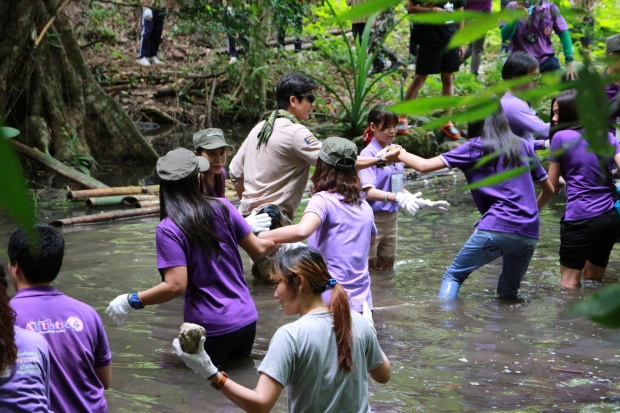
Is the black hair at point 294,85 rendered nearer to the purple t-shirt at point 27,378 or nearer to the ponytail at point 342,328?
the ponytail at point 342,328

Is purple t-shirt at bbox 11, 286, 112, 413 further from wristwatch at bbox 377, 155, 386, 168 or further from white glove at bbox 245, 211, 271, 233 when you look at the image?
wristwatch at bbox 377, 155, 386, 168

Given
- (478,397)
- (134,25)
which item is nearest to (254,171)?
(478,397)

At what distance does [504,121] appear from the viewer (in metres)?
5.99

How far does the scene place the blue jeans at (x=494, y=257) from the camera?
20.5 ft

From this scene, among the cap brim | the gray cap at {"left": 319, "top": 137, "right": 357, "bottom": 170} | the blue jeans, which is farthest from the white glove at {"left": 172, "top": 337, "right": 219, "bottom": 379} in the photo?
the blue jeans

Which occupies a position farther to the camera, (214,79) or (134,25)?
(134,25)

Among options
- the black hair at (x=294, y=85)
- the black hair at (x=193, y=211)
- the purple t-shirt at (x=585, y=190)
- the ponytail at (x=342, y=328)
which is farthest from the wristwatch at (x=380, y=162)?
the ponytail at (x=342, y=328)

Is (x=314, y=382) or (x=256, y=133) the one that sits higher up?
(x=256, y=133)

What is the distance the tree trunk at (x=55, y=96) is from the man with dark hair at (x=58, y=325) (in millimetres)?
8173

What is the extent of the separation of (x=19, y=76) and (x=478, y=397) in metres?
9.30

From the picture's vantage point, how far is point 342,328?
334 centimetres

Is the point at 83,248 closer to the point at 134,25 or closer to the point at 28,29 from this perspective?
the point at 28,29

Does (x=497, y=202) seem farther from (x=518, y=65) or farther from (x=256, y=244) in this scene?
(x=256, y=244)

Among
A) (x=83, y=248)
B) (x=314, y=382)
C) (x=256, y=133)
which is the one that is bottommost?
(x=83, y=248)
